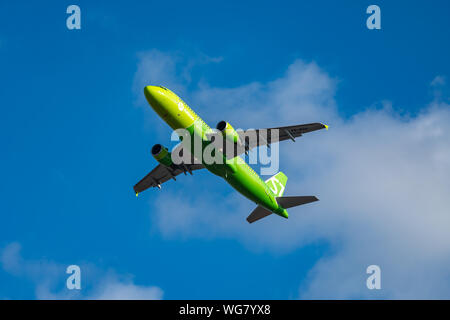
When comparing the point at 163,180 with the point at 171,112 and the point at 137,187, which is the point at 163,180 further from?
the point at 171,112

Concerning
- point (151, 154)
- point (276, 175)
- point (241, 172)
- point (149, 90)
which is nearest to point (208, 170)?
point (241, 172)

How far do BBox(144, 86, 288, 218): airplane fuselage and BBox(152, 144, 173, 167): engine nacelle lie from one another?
5.71 meters

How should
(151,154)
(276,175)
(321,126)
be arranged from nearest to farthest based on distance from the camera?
(321,126) < (151,154) < (276,175)

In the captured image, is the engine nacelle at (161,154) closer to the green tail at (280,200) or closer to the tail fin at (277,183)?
the green tail at (280,200)

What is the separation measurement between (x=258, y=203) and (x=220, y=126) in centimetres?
1067

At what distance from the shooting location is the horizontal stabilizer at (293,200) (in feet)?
187

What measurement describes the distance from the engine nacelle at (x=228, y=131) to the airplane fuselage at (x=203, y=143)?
1.28 m

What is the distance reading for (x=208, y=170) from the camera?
52031 millimetres

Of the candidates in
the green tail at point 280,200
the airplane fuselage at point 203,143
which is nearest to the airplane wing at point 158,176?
the airplane fuselage at point 203,143

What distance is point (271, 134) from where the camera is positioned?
52.9m

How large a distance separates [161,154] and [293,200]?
1455cm

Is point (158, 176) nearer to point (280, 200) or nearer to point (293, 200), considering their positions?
point (280, 200)

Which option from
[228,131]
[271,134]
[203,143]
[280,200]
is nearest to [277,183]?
[280,200]

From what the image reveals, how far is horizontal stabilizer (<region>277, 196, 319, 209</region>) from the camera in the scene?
187 ft
